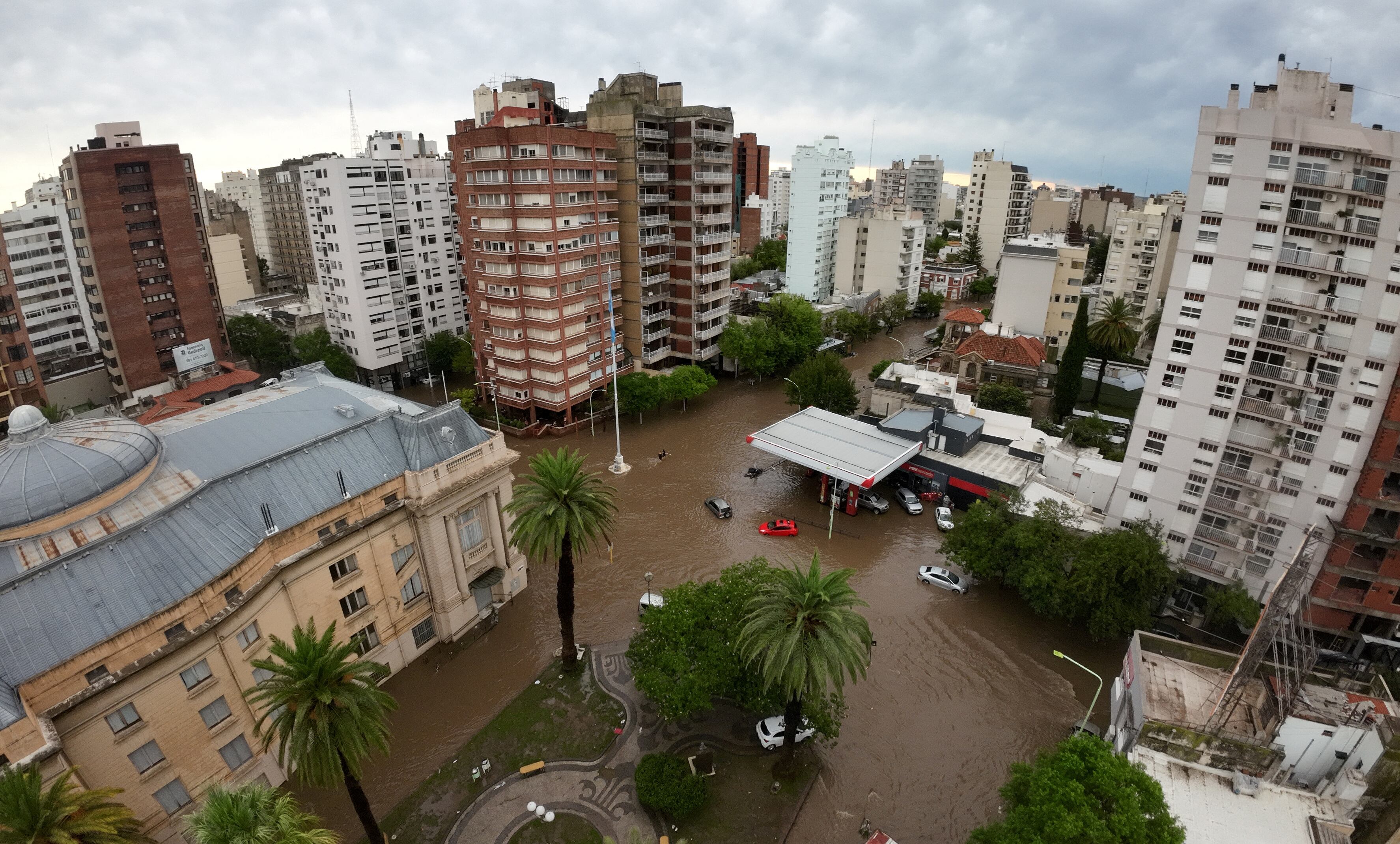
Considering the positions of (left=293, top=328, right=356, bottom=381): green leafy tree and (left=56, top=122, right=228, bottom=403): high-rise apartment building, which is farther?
(left=293, top=328, right=356, bottom=381): green leafy tree

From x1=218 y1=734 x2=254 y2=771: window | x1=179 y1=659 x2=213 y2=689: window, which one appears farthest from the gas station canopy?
x1=179 y1=659 x2=213 y2=689: window

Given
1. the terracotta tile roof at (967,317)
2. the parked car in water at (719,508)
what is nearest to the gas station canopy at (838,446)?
the parked car in water at (719,508)

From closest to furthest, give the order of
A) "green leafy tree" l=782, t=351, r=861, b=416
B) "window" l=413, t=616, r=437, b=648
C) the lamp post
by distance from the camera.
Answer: "window" l=413, t=616, r=437, b=648, the lamp post, "green leafy tree" l=782, t=351, r=861, b=416

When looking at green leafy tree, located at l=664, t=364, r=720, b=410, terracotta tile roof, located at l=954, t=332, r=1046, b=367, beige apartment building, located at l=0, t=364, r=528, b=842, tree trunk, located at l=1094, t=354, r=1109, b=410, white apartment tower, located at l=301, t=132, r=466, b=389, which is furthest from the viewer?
terracotta tile roof, located at l=954, t=332, r=1046, b=367

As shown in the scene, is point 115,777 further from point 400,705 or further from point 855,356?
point 855,356

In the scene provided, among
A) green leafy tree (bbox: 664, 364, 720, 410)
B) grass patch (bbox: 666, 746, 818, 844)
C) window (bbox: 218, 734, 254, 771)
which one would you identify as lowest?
grass patch (bbox: 666, 746, 818, 844)

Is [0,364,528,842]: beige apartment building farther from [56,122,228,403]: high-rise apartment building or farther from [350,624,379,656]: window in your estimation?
[56,122,228,403]: high-rise apartment building

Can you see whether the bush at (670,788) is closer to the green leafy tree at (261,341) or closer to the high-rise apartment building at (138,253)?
the high-rise apartment building at (138,253)
